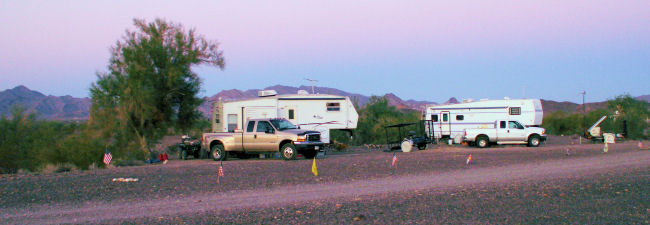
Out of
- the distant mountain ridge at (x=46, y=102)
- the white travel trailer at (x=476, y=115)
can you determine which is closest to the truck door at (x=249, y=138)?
the white travel trailer at (x=476, y=115)

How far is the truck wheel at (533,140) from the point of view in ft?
92.4

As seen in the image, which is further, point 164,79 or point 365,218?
point 164,79

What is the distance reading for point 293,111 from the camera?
2483 cm

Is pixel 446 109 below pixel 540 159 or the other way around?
the other way around

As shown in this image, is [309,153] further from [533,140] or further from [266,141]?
[533,140]

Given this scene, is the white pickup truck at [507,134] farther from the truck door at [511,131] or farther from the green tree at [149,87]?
the green tree at [149,87]

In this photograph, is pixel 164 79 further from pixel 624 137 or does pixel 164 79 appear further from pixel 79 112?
pixel 79 112

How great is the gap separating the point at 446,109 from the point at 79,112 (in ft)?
354

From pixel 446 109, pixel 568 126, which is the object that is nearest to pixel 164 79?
pixel 446 109

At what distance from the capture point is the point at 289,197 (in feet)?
33.8

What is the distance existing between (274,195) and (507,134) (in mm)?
20743

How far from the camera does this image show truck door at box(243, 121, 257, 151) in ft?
67.4

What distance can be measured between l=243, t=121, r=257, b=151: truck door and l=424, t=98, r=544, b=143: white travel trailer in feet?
40.6

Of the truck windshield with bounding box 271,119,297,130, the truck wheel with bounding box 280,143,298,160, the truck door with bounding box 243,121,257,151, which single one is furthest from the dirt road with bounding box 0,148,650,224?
the truck door with bounding box 243,121,257,151
